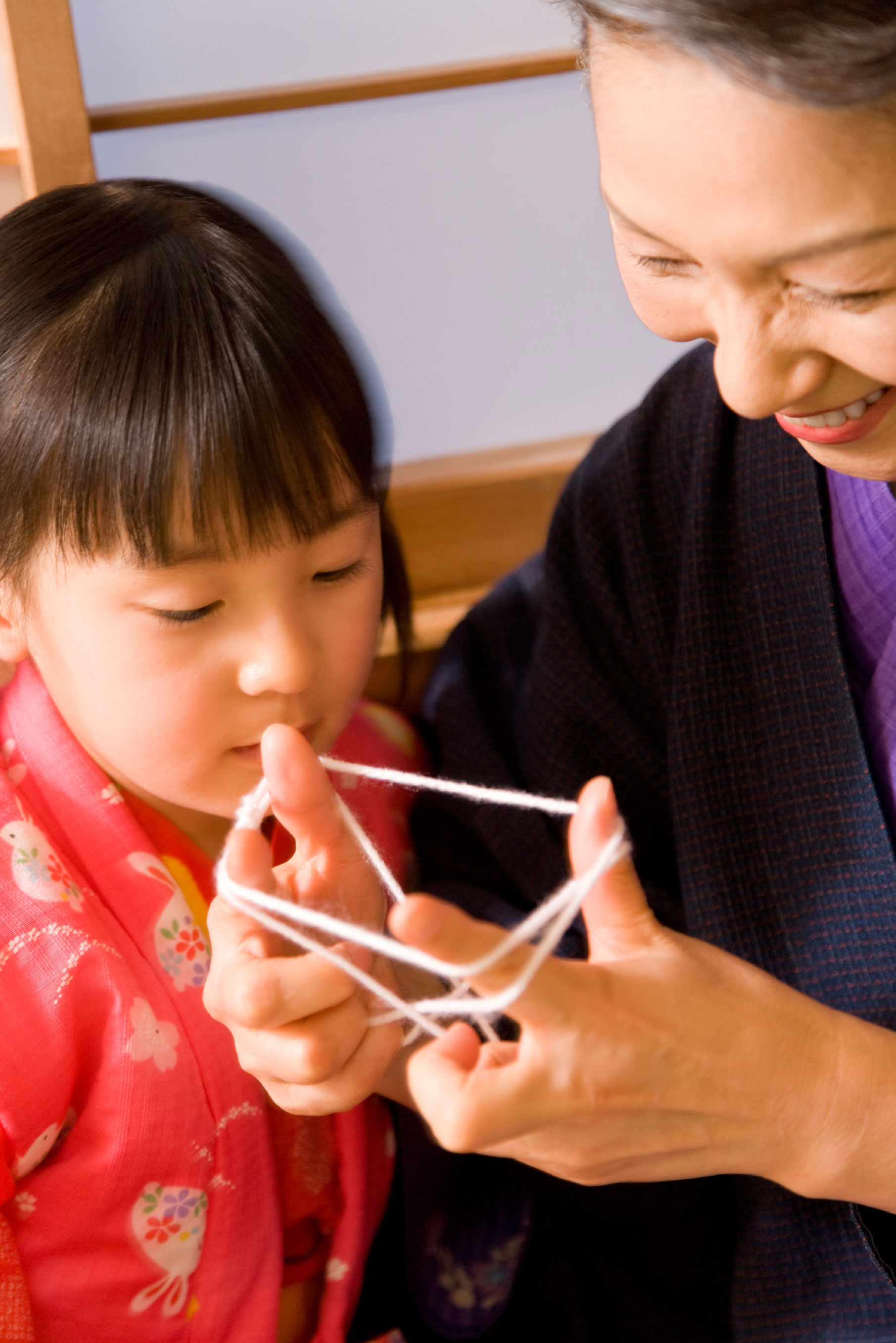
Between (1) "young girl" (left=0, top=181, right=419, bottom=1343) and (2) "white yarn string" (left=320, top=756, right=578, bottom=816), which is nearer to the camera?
(2) "white yarn string" (left=320, top=756, right=578, bottom=816)

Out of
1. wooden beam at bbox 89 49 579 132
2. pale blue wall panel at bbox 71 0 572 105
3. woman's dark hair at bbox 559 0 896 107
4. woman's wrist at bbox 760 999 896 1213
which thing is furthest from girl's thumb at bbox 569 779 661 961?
pale blue wall panel at bbox 71 0 572 105

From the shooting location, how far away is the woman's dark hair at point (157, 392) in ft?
2.48

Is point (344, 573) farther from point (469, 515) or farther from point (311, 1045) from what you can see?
point (469, 515)

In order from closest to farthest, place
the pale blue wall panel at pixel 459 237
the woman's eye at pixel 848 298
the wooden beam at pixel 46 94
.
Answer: the woman's eye at pixel 848 298 < the wooden beam at pixel 46 94 < the pale blue wall panel at pixel 459 237

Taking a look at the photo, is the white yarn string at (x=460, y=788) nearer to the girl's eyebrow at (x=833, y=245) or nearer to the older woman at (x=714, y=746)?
the older woman at (x=714, y=746)

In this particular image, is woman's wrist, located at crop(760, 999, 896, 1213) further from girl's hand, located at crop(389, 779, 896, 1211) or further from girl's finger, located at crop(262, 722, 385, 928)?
girl's finger, located at crop(262, 722, 385, 928)

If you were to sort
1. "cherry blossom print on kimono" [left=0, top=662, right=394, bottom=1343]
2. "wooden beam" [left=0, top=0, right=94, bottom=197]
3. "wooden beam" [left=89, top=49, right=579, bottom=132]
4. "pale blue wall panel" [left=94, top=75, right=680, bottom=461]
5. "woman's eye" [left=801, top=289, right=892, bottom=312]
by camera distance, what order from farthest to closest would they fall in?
1. "pale blue wall panel" [left=94, top=75, right=680, bottom=461]
2. "wooden beam" [left=89, top=49, right=579, bottom=132]
3. "wooden beam" [left=0, top=0, right=94, bottom=197]
4. "cherry blossom print on kimono" [left=0, top=662, right=394, bottom=1343]
5. "woman's eye" [left=801, top=289, right=892, bottom=312]

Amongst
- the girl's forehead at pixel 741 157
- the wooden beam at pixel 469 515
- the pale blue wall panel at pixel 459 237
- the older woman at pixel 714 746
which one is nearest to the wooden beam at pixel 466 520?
the wooden beam at pixel 469 515

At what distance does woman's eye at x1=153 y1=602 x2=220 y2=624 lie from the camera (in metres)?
0.77

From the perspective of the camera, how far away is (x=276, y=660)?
0.78 meters

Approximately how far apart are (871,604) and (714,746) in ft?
0.56

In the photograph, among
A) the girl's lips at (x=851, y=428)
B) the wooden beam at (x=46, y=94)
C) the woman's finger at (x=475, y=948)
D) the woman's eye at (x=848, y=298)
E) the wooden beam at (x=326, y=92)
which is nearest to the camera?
the woman's finger at (x=475, y=948)

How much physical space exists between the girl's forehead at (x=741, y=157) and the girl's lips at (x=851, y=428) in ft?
0.50

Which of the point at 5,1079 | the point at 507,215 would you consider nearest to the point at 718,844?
the point at 5,1079
